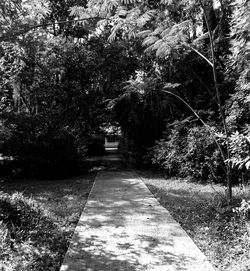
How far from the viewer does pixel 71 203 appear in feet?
21.2

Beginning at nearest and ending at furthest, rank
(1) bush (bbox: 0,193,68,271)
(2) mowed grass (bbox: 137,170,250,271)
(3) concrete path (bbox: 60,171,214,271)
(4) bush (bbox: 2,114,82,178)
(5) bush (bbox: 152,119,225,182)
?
1. (1) bush (bbox: 0,193,68,271)
2. (3) concrete path (bbox: 60,171,214,271)
3. (2) mowed grass (bbox: 137,170,250,271)
4. (5) bush (bbox: 152,119,225,182)
5. (4) bush (bbox: 2,114,82,178)

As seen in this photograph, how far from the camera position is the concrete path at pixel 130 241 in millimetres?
3439

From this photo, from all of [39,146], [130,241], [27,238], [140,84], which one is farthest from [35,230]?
[39,146]

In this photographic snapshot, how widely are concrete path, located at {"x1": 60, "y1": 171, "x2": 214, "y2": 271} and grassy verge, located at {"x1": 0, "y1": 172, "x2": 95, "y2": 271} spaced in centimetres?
18

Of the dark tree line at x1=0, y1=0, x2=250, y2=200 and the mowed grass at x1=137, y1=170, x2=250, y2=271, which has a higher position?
the dark tree line at x1=0, y1=0, x2=250, y2=200

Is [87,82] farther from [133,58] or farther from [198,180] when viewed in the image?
[198,180]

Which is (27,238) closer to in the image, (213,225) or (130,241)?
(130,241)

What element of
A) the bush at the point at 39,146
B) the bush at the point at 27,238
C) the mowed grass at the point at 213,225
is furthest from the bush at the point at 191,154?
the bush at the point at 27,238

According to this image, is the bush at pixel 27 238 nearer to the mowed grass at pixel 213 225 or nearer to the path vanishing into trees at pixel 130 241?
the path vanishing into trees at pixel 130 241

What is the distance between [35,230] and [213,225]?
2.84 m

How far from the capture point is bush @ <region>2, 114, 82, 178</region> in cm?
998

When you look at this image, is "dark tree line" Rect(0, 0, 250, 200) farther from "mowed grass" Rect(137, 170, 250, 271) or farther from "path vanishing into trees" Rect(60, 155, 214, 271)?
"path vanishing into trees" Rect(60, 155, 214, 271)

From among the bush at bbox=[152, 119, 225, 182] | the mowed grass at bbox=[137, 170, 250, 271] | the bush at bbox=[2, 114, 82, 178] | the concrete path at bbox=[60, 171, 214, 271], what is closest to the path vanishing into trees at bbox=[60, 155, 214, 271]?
the concrete path at bbox=[60, 171, 214, 271]

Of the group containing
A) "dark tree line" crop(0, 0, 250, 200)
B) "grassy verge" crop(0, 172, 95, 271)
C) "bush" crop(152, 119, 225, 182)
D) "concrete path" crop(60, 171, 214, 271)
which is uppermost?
"dark tree line" crop(0, 0, 250, 200)
